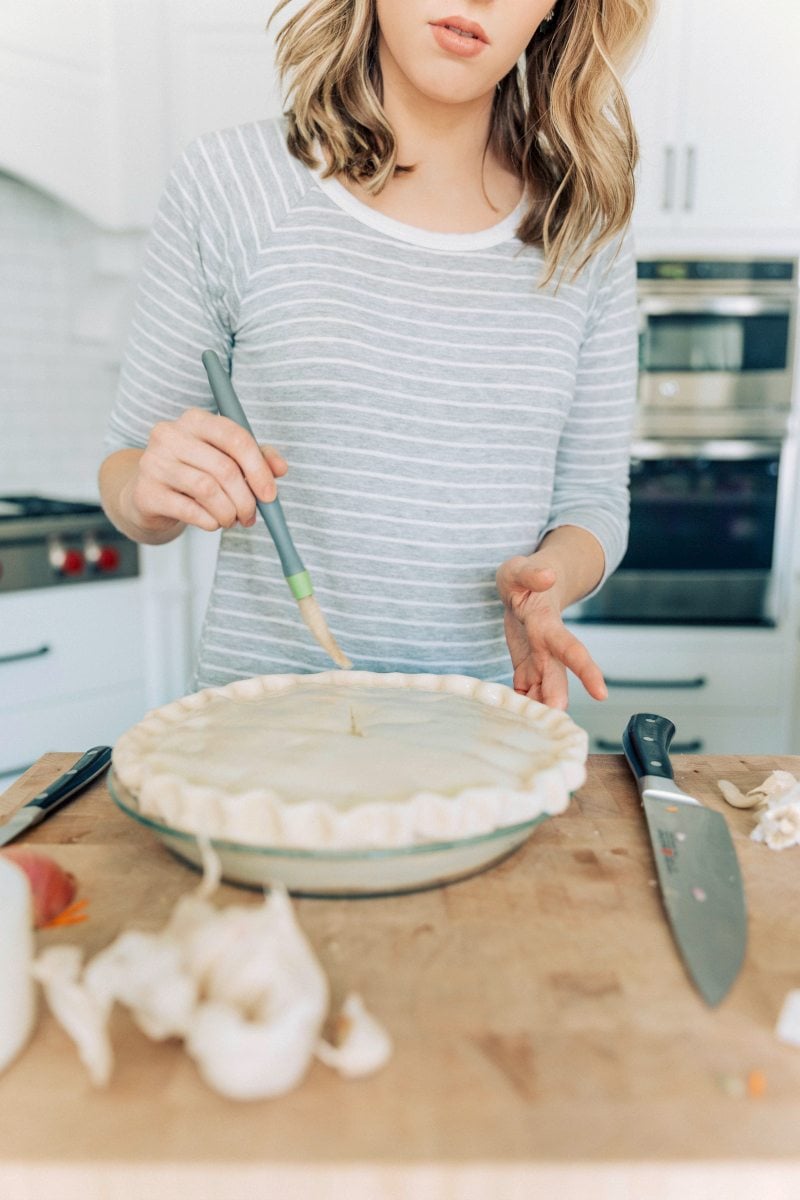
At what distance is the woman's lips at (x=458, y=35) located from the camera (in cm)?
94

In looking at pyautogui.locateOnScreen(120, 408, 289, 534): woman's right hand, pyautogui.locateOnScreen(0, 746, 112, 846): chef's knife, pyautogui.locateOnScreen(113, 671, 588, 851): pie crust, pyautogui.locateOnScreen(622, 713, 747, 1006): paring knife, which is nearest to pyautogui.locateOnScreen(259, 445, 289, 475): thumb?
pyautogui.locateOnScreen(120, 408, 289, 534): woman's right hand

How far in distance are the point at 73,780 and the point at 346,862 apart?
315mm

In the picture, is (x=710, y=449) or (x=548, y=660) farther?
(x=710, y=449)

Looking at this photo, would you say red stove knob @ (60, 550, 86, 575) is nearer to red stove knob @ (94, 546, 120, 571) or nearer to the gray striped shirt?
red stove knob @ (94, 546, 120, 571)

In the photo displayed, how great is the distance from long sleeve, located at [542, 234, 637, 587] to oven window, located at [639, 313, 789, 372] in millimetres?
1153

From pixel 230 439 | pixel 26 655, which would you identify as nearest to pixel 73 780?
pixel 230 439

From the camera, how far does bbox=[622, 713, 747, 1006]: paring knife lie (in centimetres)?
58

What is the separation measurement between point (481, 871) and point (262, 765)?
17 cm

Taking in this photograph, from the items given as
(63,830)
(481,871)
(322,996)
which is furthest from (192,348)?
(322,996)

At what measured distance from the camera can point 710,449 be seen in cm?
235

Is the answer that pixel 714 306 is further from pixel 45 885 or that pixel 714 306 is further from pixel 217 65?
pixel 45 885

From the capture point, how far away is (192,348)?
1.08 metres

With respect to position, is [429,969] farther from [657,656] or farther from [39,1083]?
[657,656]

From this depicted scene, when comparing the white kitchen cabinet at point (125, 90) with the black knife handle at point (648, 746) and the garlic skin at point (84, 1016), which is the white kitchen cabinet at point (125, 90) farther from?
the garlic skin at point (84, 1016)
